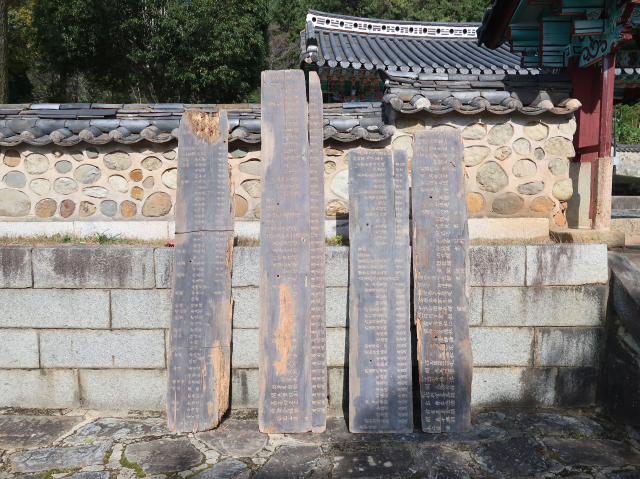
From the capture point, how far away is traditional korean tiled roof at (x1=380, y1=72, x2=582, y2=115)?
4742mm

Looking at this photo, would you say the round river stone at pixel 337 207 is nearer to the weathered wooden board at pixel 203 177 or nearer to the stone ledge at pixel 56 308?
the weathered wooden board at pixel 203 177

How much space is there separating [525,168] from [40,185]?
4999mm

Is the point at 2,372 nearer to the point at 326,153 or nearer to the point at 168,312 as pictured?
the point at 168,312

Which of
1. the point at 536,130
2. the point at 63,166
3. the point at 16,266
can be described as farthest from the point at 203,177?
the point at 536,130

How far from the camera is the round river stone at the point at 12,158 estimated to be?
16.4 feet

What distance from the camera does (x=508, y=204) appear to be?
4.94 metres

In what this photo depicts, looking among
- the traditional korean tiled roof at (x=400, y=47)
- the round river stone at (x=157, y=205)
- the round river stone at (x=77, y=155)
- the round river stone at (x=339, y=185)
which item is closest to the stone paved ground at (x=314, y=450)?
the round river stone at (x=157, y=205)

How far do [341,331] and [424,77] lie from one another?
9.33 ft

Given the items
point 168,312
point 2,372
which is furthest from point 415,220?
point 2,372

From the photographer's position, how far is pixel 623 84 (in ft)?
30.2

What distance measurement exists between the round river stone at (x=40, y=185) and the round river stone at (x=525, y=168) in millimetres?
4805

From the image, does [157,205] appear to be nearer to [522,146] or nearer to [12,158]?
[12,158]

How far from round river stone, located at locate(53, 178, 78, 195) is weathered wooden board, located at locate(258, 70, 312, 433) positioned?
2.36 meters

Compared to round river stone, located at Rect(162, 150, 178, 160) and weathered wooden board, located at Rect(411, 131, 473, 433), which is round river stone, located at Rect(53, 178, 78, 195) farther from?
weathered wooden board, located at Rect(411, 131, 473, 433)
